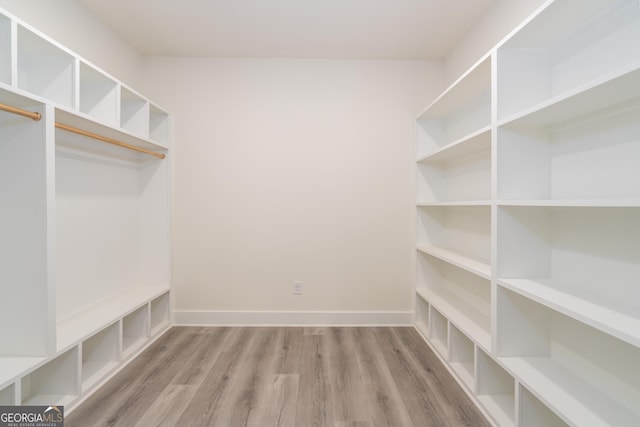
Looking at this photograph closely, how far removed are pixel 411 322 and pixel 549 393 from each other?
1.59 m

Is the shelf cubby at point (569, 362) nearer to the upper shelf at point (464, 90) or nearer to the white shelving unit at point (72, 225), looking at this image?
the upper shelf at point (464, 90)

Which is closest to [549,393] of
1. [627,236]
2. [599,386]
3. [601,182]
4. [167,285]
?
[599,386]

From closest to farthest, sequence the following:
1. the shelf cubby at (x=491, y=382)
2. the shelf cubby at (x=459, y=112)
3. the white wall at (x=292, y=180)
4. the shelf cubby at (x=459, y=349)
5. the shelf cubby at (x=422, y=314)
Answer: the shelf cubby at (x=491, y=382), the shelf cubby at (x=459, y=112), the shelf cubby at (x=459, y=349), the shelf cubby at (x=422, y=314), the white wall at (x=292, y=180)

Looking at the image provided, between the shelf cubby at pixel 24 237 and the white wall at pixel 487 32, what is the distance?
2.66 meters

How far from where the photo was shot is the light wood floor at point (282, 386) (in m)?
1.53

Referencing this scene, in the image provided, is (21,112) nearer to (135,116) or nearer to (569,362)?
(135,116)

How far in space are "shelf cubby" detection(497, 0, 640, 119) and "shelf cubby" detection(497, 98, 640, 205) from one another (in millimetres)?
160

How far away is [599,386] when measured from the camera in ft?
3.99

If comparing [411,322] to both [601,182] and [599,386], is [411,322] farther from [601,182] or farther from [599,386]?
[601,182]

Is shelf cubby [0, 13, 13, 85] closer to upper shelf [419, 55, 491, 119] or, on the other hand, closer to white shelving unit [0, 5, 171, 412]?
white shelving unit [0, 5, 171, 412]

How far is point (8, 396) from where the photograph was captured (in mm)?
1281

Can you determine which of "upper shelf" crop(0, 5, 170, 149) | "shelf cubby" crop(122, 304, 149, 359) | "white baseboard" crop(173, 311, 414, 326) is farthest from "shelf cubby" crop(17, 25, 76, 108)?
"white baseboard" crop(173, 311, 414, 326)

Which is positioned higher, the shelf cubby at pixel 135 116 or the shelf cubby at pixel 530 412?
the shelf cubby at pixel 135 116

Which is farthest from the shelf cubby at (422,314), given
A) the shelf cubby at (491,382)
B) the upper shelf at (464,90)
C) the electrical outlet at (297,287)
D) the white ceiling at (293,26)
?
the white ceiling at (293,26)
